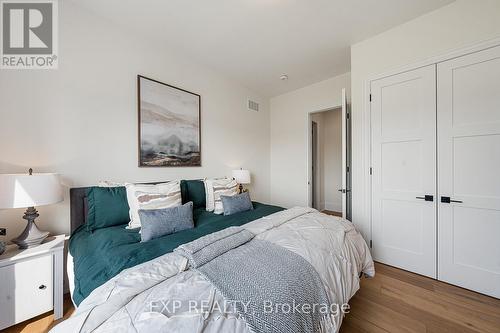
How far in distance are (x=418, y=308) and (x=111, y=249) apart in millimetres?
2460

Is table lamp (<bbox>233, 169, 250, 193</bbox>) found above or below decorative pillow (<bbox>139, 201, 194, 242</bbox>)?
above

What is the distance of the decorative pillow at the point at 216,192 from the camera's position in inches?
95.9

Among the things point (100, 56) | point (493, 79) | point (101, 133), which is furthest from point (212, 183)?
point (493, 79)

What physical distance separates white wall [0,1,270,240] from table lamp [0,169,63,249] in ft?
0.81

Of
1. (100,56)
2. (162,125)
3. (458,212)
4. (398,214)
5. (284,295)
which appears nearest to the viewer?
(284,295)

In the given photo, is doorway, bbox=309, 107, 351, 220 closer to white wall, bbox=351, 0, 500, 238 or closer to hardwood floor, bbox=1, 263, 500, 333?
white wall, bbox=351, 0, 500, 238

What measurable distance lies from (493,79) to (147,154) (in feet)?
11.7

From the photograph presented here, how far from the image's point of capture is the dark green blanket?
3.76 ft

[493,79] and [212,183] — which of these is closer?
[493,79]

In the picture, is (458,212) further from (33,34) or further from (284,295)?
(33,34)

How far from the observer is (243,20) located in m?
→ 2.15

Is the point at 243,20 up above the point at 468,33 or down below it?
above

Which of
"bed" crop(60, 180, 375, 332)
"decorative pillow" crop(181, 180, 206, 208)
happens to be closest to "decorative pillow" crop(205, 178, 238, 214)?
"decorative pillow" crop(181, 180, 206, 208)

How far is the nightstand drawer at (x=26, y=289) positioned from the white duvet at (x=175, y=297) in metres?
1.11
